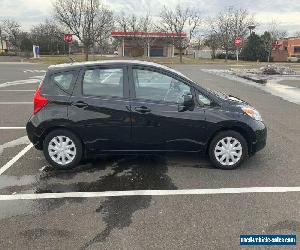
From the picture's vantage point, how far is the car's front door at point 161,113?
4988 millimetres

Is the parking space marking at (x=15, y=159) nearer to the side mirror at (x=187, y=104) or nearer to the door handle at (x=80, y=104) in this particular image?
the door handle at (x=80, y=104)

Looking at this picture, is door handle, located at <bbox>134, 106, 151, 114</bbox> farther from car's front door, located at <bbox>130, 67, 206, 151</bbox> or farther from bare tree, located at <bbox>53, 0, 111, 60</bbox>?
bare tree, located at <bbox>53, 0, 111, 60</bbox>

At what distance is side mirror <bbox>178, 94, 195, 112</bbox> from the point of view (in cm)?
497

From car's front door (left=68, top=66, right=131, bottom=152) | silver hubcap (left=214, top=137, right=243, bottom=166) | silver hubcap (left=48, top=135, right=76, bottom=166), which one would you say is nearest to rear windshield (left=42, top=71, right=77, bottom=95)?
car's front door (left=68, top=66, right=131, bottom=152)

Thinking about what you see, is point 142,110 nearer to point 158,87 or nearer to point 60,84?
point 158,87

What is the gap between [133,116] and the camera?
16.4 ft

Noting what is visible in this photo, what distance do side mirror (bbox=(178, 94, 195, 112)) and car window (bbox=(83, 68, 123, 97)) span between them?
0.92 meters

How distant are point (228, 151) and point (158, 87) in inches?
57.1

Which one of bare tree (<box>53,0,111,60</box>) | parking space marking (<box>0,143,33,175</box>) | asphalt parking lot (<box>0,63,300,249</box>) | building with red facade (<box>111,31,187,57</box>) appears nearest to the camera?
asphalt parking lot (<box>0,63,300,249</box>)

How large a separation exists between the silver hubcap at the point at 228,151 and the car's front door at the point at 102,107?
4.58 ft

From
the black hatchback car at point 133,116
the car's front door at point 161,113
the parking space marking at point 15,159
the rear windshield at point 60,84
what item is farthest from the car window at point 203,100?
the parking space marking at point 15,159

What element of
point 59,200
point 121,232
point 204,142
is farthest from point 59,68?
point 121,232

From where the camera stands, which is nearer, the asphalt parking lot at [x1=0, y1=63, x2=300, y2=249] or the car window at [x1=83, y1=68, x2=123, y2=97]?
the asphalt parking lot at [x1=0, y1=63, x2=300, y2=249]

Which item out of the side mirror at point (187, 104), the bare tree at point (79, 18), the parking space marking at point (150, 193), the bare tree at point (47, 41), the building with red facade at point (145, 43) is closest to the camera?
the parking space marking at point (150, 193)
